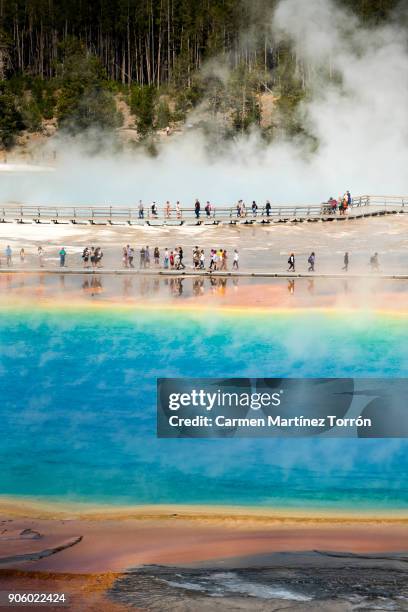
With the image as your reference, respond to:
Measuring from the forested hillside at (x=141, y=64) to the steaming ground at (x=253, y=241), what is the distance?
21690mm

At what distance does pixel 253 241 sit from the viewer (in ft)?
152

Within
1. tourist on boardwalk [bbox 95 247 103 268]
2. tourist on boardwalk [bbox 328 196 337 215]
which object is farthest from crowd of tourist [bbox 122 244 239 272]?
tourist on boardwalk [bbox 328 196 337 215]

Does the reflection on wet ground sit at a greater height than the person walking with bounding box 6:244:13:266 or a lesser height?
lesser

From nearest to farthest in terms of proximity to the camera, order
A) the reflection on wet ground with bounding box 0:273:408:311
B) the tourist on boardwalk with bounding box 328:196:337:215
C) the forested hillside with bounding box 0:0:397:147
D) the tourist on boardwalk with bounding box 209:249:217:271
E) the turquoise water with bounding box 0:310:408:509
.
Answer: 1. the turquoise water with bounding box 0:310:408:509
2. the reflection on wet ground with bounding box 0:273:408:311
3. the tourist on boardwalk with bounding box 209:249:217:271
4. the tourist on boardwalk with bounding box 328:196:337:215
5. the forested hillside with bounding box 0:0:397:147

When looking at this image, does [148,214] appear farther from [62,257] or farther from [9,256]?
[9,256]

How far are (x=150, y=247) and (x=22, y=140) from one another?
105 ft

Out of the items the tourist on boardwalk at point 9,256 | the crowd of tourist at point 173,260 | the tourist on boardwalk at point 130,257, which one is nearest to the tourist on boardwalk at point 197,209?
the crowd of tourist at point 173,260

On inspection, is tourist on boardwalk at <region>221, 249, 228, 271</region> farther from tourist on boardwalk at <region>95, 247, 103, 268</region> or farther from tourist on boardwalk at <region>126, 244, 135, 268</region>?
tourist on boardwalk at <region>95, 247, 103, 268</region>

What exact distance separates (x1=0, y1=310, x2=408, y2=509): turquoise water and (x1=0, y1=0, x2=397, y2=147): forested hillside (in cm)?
3876

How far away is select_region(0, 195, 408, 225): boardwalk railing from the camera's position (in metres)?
49.3

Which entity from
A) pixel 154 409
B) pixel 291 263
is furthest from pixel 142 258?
pixel 154 409

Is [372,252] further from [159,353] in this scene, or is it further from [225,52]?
[225,52]

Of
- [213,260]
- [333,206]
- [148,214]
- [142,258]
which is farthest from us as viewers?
[333,206]

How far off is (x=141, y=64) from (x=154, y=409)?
64899mm
